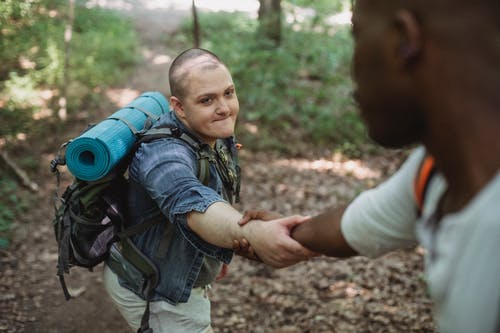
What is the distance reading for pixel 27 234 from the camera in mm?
6086

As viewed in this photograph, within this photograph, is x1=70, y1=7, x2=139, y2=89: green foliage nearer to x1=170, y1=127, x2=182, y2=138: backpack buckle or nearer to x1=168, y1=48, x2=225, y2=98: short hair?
x1=168, y1=48, x2=225, y2=98: short hair

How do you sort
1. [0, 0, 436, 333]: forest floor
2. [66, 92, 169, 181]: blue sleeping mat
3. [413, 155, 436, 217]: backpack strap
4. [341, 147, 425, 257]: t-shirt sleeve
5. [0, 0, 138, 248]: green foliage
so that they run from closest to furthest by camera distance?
1. [413, 155, 436, 217]: backpack strap
2. [341, 147, 425, 257]: t-shirt sleeve
3. [66, 92, 169, 181]: blue sleeping mat
4. [0, 0, 436, 333]: forest floor
5. [0, 0, 138, 248]: green foliage

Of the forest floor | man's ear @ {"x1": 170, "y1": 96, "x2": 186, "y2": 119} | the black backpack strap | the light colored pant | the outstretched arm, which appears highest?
man's ear @ {"x1": 170, "y1": 96, "x2": 186, "y2": 119}

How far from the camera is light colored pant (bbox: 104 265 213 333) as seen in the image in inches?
112

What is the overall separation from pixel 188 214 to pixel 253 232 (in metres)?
0.33

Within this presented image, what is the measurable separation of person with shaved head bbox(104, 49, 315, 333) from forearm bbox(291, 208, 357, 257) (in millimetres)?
75

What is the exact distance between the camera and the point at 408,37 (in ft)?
4.12

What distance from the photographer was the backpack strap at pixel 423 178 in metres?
1.48

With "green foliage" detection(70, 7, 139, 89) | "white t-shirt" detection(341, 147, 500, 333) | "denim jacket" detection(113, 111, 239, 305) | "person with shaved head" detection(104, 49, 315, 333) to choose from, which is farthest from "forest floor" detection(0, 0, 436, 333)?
"green foliage" detection(70, 7, 139, 89)

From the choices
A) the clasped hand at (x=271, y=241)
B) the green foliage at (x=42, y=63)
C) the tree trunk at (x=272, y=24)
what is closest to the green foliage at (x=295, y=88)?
the tree trunk at (x=272, y=24)

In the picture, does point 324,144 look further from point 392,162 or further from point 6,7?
point 6,7

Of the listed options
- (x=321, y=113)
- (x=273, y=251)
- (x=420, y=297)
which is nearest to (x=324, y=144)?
(x=321, y=113)

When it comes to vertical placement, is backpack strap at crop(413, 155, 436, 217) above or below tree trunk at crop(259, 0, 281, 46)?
above

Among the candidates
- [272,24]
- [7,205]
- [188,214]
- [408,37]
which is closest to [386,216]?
[408,37]
